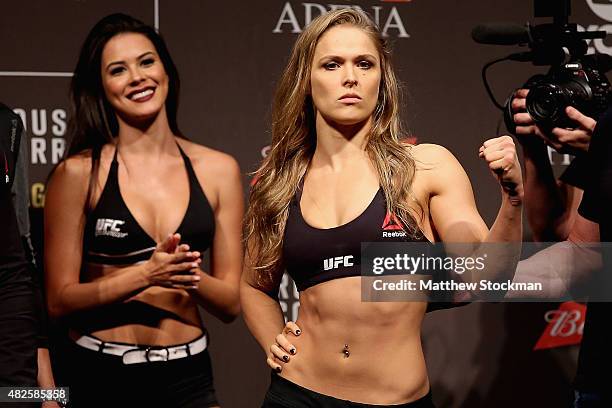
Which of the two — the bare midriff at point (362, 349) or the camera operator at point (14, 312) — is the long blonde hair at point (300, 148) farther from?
the camera operator at point (14, 312)

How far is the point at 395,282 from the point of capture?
7.90 feet

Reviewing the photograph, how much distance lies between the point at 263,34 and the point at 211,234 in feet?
2.47

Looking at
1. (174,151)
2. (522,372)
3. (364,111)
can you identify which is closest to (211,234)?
(174,151)

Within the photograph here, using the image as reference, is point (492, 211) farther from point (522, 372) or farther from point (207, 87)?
point (207, 87)

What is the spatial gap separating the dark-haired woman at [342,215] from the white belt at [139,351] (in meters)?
0.41

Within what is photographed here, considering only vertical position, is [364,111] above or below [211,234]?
above

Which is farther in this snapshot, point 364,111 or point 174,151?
point 174,151

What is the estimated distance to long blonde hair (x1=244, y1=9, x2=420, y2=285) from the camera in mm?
2469

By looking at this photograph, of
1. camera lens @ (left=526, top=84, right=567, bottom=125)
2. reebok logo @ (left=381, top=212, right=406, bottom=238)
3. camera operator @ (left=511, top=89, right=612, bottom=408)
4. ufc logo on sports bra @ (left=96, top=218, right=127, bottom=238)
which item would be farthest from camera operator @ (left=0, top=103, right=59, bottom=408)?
camera lens @ (left=526, top=84, right=567, bottom=125)

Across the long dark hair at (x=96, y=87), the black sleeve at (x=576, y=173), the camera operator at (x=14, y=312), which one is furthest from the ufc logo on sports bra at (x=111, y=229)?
the black sleeve at (x=576, y=173)

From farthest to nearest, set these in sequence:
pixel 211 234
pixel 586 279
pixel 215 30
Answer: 1. pixel 215 30
2. pixel 211 234
3. pixel 586 279

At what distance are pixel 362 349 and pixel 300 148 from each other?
1.90 ft

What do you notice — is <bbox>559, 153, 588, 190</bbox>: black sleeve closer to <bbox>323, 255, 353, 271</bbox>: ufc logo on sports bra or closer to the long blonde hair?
the long blonde hair

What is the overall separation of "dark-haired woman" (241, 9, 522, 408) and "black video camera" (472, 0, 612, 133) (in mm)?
353
